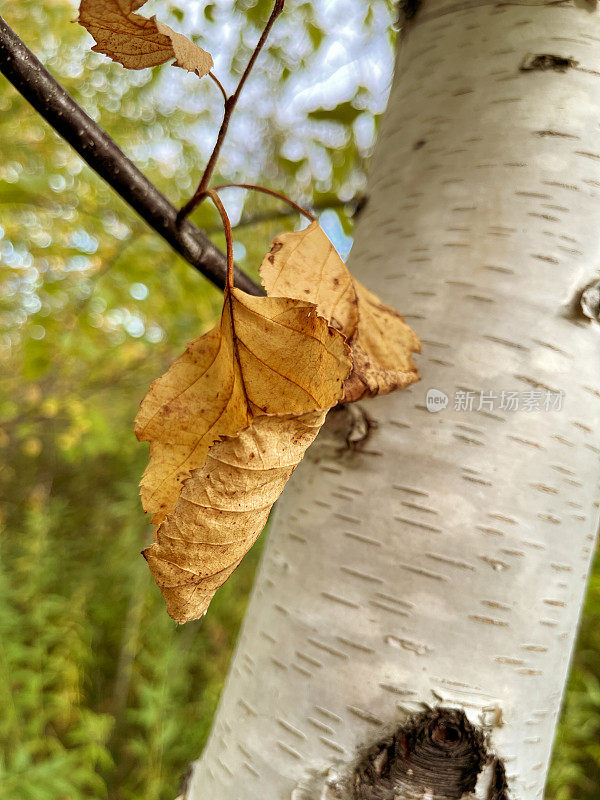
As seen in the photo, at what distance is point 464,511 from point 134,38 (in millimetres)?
413

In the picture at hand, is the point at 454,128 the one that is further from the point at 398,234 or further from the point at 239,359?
the point at 239,359

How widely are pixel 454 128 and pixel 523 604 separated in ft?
1.44

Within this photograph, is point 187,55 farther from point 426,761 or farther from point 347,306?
point 426,761

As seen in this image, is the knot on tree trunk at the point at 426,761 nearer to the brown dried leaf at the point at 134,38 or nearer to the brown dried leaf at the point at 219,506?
the brown dried leaf at the point at 219,506

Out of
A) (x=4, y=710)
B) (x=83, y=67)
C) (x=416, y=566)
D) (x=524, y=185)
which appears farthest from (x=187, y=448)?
(x=83, y=67)

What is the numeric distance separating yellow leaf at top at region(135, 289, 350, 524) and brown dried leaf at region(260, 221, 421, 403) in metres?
0.03

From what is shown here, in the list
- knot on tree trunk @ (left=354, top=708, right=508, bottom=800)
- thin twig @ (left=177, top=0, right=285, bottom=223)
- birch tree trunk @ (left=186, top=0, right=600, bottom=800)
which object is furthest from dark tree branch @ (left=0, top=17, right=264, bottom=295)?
knot on tree trunk @ (left=354, top=708, right=508, bottom=800)

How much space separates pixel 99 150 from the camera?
370 mm

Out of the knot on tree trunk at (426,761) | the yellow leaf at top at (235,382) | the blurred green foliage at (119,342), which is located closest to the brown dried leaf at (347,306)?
the yellow leaf at top at (235,382)

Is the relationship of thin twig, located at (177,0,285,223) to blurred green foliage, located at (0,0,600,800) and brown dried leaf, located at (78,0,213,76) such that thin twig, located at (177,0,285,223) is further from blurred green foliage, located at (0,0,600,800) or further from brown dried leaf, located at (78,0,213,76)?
blurred green foliage, located at (0,0,600,800)

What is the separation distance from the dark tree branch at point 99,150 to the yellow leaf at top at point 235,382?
0.07 m

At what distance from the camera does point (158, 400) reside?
0.37m

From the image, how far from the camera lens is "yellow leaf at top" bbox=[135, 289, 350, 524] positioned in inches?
12.8

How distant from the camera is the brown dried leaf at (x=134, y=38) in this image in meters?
0.33
